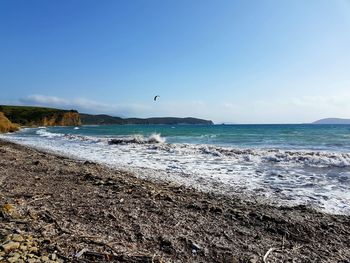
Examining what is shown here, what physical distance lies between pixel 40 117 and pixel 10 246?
420ft

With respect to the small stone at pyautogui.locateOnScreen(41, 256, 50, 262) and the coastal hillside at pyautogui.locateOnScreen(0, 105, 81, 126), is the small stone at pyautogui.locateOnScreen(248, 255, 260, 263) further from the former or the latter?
the coastal hillside at pyautogui.locateOnScreen(0, 105, 81, 126)

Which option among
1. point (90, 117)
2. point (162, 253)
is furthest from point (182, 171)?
point (90, 117)

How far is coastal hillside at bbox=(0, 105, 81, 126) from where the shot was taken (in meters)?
115

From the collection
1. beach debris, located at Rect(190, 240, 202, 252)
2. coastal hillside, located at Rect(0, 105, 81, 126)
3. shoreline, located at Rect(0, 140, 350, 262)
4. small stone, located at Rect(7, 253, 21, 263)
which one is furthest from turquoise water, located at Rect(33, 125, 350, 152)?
coastal hillside, located at Rect(0, 105, 81, 126)

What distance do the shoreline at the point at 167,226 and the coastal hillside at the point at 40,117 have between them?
114501 millimetres

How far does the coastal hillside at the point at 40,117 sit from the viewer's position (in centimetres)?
11479

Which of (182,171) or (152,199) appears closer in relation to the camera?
(152,199)

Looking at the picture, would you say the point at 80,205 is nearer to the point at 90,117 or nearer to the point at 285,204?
the point at 285,204

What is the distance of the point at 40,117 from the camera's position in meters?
122

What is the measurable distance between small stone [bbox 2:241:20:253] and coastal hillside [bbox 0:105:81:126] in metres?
117

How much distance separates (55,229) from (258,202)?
4.06m

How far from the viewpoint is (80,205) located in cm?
588

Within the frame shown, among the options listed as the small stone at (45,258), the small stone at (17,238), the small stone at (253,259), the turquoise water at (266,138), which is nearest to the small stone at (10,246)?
the small stone at (17,238)

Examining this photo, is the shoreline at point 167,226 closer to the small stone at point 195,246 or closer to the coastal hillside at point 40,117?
the small stone at point 195,246
